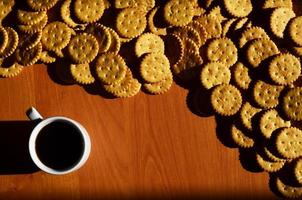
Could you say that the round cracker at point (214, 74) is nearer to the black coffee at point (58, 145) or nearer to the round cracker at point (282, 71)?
the round cracker at point (282, 71)

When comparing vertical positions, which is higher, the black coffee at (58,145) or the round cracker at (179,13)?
the round cracker at (179,13)

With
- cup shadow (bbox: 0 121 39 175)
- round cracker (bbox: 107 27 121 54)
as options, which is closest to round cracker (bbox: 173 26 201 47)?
round cracker (bbox: 107 27 121 54)

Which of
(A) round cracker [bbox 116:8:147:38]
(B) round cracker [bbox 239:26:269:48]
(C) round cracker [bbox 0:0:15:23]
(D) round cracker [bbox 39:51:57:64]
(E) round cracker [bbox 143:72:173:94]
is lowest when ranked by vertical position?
(E) round cracker [bbox 143:72:173:94]

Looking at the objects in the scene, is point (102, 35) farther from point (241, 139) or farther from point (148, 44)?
point (241, 139)

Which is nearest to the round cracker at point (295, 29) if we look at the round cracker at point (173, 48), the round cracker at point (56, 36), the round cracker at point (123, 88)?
the round cracker at point (173, 48)

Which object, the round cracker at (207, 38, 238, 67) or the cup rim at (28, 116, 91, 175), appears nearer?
the cup rim at (28, 116, 91, 175)

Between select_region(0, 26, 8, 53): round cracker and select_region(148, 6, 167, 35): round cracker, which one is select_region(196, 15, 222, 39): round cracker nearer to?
select_region(148, 6, 167, 35): round cracker
